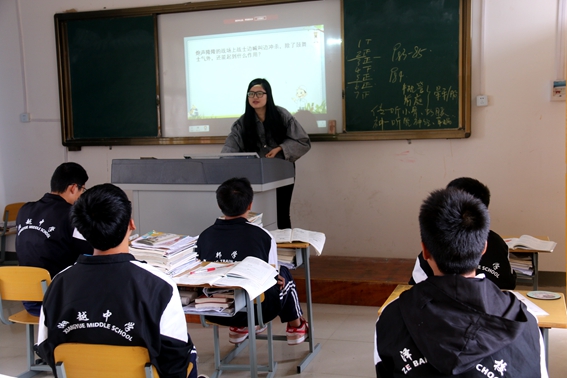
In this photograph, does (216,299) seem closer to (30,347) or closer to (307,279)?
(307,279)

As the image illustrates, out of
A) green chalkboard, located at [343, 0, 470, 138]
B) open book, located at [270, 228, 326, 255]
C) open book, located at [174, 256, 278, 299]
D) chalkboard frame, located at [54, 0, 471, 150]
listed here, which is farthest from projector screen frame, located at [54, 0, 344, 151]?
open book, located at [174, 256, 278, 299]

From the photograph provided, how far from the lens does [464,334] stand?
1.20m

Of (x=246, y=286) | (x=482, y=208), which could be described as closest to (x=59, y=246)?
(x=246, y=286)

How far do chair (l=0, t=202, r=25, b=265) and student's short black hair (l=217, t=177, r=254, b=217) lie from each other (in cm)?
350

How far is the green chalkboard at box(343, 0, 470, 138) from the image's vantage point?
14.2 ft

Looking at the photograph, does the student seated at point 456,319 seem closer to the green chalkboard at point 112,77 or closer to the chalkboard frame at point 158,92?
the chalkboard frame at point 158,92

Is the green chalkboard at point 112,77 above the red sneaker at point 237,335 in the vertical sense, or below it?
above

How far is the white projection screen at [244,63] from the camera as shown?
15.3 feet

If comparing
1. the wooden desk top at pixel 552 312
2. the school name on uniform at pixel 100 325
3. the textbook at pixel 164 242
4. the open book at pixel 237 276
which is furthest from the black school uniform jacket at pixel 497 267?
the school name on uniform at pixel 100 325

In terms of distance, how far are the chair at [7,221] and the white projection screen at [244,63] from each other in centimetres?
171

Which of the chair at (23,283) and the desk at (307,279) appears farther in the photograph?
the desk at (307,279)

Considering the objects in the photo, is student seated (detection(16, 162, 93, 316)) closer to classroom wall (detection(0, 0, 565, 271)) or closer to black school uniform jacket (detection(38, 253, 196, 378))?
black school uniform jacket (detection(38, 253, 196, 378))

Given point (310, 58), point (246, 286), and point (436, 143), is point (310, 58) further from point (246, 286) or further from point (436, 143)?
point (246, 286)

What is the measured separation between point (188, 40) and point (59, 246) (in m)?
2.71
